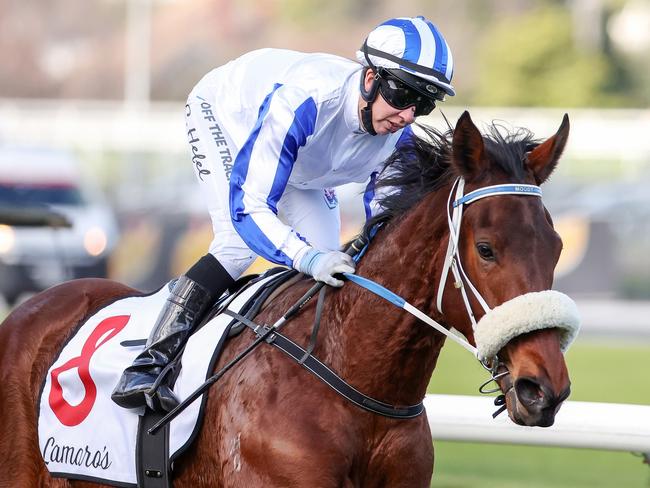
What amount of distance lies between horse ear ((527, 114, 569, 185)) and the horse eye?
34 centimetres

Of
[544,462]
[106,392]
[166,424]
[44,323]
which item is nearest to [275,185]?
[166,424]

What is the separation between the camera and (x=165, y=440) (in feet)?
12.5

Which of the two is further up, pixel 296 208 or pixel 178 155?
pixel 178 155

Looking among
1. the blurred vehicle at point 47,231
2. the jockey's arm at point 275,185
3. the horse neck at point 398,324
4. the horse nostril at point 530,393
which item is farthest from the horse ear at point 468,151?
the blurred vehicle at point 47,231

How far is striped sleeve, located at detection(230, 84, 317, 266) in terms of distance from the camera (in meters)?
3.73

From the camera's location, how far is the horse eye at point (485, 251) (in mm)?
3275

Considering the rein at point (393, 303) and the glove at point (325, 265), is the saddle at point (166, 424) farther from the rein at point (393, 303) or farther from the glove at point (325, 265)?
the glove at point (325, 265)

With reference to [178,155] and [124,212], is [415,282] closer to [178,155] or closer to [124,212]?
[124,212]

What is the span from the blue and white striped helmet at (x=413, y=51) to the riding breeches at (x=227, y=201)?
0.66 m

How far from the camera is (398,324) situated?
11.7 feet

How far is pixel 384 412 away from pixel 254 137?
3.13ft

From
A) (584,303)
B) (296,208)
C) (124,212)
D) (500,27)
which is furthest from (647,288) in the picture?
(500,27)

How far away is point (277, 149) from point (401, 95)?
0.42 metres

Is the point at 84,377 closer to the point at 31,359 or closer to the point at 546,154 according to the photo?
the point at 31,359
